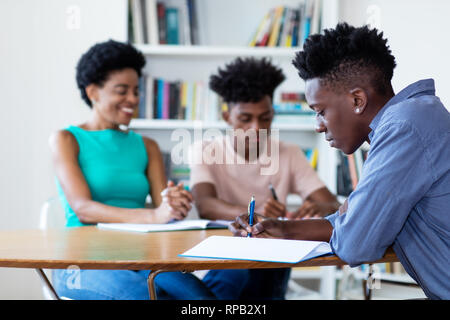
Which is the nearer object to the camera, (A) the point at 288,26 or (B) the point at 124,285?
(B) the point at 124,285

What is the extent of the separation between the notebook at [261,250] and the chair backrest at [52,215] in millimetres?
916

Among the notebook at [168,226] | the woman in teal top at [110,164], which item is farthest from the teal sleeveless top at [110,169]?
the notebook at [168,226]

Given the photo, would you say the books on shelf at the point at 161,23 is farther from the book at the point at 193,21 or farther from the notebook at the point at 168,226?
the notebook at the point at 168,226

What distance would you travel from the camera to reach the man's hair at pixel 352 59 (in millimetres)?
1156

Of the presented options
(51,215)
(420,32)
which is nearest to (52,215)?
(51,215)

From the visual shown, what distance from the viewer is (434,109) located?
100 cm

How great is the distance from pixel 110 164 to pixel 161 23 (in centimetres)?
118

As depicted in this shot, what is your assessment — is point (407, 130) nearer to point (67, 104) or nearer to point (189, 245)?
point (189, 245)

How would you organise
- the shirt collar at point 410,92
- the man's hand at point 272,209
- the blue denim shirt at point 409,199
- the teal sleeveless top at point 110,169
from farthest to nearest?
1. the teal sleeveless top at point 110,169
2. the man's hand at point 272,209
3. the shirt collar at point 410,92
4. the blue denim shirt at point 409,199

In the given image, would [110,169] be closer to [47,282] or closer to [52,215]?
[52,215]

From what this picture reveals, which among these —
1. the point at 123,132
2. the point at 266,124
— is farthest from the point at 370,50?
the point at 123,132

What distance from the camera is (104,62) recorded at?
207 centimetres

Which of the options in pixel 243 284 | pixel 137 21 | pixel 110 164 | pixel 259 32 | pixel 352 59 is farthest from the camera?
pixel 259 32

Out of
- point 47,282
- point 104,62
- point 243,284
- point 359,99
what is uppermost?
point 104,62
